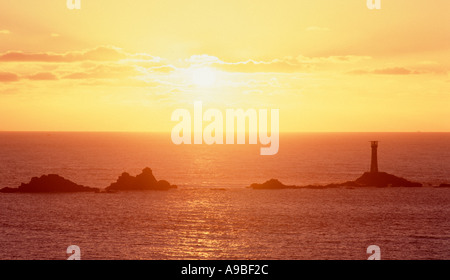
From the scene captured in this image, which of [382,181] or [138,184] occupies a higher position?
[138,184]

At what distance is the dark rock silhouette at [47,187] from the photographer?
105m

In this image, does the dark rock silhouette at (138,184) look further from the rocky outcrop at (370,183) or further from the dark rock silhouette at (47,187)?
the rocky outcrop at (370,183)

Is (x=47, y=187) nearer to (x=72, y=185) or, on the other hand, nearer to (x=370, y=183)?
(x=72, y=185)

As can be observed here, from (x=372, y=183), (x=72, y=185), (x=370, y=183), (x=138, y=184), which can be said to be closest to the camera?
(x=72, y=185)

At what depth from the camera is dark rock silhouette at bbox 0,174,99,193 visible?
10481 centimetres

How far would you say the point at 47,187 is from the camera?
105 metres

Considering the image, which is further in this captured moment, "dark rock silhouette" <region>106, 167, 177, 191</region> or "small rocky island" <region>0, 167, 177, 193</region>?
"dark rock silhouette" <region>106, 167, 177, 191</region>

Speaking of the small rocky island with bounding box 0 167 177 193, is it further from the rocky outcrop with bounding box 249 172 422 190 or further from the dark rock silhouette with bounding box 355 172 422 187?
the dark rock silhouette with bounding box 355 172 422 187

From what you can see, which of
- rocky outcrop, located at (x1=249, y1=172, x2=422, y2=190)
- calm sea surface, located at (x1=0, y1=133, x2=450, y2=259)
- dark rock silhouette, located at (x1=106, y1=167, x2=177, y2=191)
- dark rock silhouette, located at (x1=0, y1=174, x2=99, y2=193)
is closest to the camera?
calm sea surface, located at (x1=0, y1=133, x2=450, y2=259)

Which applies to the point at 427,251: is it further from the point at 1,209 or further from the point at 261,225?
the point at 1,209

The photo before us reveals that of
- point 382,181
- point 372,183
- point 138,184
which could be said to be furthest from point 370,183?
point 138,184

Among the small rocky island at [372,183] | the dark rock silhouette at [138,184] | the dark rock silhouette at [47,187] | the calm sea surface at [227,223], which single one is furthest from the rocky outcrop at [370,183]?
the dark rock silhouette at [47,187]

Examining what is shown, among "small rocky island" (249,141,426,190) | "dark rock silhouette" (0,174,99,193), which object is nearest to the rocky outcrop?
"small rocky island" (249,141,426,190)

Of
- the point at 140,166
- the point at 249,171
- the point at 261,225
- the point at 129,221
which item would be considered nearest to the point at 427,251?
the point at 261,225
